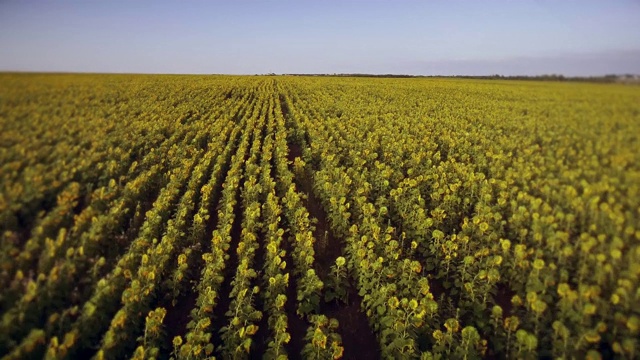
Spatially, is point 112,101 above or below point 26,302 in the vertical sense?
above

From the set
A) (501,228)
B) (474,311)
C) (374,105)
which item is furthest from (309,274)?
(374,105)

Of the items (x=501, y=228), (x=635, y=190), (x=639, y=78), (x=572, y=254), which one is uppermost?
(x=639, y=78)

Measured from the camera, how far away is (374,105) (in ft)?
89.0

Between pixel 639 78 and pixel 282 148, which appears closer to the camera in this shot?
pixel 639 78

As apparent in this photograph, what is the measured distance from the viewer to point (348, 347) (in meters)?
6.30

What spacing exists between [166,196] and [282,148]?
5.95 meters

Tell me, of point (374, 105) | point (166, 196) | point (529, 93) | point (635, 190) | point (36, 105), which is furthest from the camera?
point (374, 105)

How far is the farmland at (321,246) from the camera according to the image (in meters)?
2.65

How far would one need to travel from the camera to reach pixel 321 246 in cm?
903

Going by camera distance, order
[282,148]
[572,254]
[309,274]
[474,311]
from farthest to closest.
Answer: [282,148], [309,274], [474,311], [572,254]

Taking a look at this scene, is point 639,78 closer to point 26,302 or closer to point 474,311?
point 474,311

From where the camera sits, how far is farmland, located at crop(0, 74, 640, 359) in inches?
104

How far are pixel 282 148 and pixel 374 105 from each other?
13.9 metres

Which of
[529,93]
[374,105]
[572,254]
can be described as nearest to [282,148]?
[529,93]
